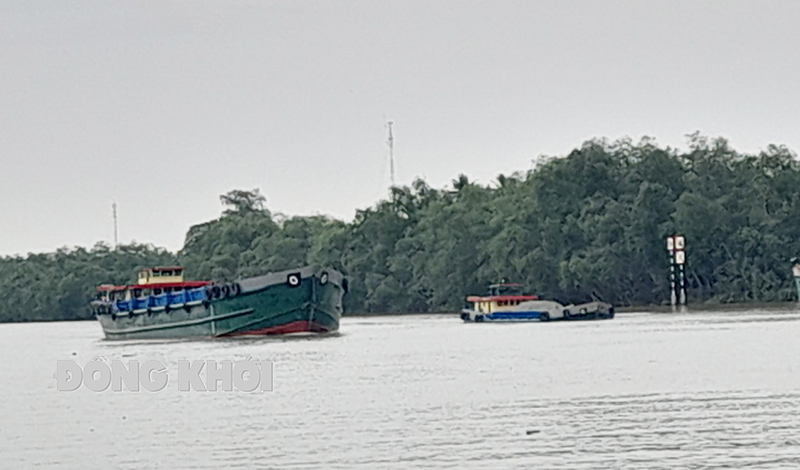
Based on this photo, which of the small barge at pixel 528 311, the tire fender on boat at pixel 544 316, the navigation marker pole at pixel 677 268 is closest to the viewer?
the small barge at pixel 528 311

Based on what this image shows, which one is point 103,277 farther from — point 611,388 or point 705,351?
point 611,388

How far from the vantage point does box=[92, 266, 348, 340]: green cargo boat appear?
7281 centimetres

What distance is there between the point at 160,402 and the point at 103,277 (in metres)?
126

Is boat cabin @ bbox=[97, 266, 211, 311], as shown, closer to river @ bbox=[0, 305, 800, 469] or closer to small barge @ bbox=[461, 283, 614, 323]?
river @ bbox=[0, 305, 800, 469]

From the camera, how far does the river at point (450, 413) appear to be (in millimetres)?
26516

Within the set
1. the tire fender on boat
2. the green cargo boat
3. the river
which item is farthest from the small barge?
the river

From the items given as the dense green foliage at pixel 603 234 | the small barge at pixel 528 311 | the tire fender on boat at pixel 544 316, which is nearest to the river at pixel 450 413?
the small barge at pixel 528 311

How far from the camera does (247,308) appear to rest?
7281cm

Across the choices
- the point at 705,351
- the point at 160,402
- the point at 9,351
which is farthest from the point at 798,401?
the point at 9,351

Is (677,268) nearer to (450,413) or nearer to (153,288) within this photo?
(153,288)

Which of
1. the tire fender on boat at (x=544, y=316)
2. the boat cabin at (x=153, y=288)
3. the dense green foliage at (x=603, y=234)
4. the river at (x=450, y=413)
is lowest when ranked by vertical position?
the river at (x=450, y=413)

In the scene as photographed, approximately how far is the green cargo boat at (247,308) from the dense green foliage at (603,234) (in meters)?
41.5

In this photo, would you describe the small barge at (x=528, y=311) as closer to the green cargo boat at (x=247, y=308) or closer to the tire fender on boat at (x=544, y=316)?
the tire fender on boat at (x=544, y=316)

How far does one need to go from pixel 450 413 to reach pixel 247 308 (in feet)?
132
